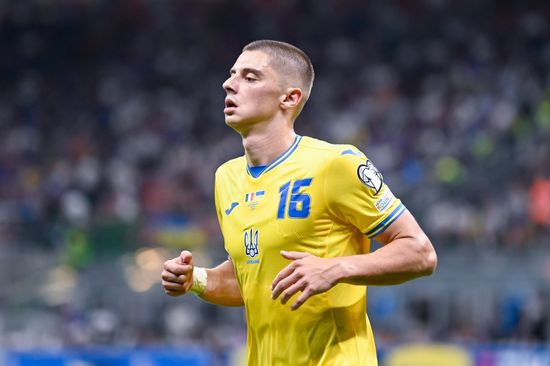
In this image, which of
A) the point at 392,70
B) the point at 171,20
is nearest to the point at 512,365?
the point at 392,70

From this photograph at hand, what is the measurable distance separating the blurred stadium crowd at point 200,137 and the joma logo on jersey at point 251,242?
9.52 metres

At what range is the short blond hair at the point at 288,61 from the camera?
5.21 m

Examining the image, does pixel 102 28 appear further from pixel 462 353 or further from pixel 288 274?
pixel 288 274

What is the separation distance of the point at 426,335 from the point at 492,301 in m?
1.03

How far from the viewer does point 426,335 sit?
14.3 metres

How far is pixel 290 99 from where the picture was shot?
17.1 ft

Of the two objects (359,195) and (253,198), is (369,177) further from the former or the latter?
(253,198)

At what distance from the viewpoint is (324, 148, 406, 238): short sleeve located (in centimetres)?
479

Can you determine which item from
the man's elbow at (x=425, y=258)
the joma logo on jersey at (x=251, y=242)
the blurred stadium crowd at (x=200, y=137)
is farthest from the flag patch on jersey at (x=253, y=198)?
the blurred stadium crowd at (x=200, y=137)

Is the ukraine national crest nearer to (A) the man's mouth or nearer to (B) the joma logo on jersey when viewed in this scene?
(B) the joma logo on jersey

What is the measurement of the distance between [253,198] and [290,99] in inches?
18.7

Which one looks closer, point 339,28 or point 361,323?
point 361,323

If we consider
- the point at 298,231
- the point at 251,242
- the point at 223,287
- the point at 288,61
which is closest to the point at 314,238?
the point at 298,231

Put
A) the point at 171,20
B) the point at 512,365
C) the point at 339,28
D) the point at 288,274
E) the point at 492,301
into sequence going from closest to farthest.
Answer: the point at 288,274
the point at 512,365
the point at 492,301
the point at 339,28
the point at 171,20
